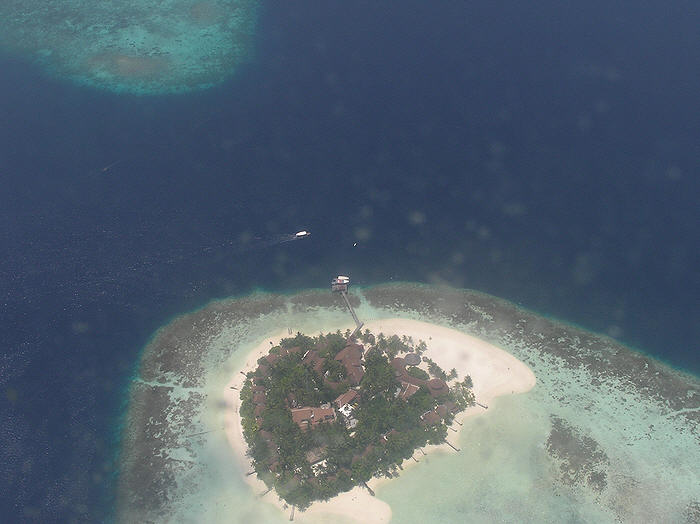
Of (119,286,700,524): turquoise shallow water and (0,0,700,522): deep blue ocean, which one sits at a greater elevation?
(0,0,700,522): deep blue ocean

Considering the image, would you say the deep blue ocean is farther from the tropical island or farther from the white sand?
the tropical island

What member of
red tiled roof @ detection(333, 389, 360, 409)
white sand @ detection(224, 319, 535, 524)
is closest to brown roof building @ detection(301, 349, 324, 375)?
red tiled roof @ detection(333, 389, 360, 409)

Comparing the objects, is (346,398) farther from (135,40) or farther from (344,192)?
(135,40)

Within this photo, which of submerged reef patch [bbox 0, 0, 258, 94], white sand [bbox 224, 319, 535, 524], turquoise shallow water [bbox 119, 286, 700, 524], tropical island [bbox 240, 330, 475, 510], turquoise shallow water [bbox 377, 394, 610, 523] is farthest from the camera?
submerged reef patch [bbox 0, 0, 258, 94]

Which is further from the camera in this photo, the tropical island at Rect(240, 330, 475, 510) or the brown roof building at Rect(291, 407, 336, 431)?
the brown roof building at Rect(291, 407, 336, 431)

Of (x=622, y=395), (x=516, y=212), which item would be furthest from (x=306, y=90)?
(x=622, y=395)

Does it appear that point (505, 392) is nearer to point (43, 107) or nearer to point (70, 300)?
point (70, 300)
